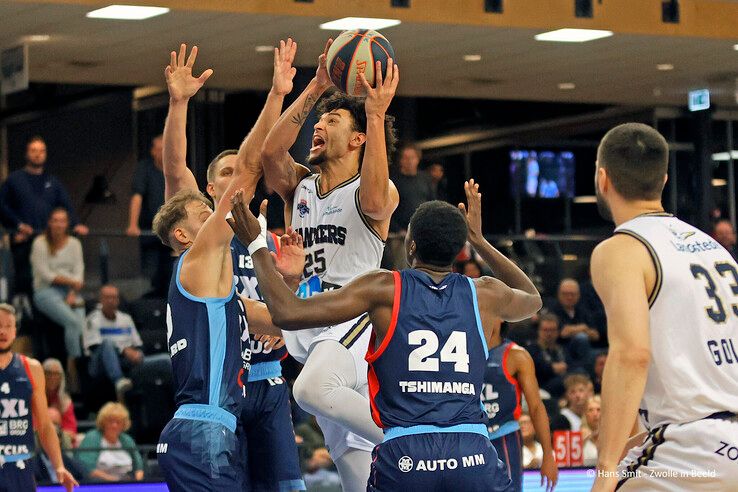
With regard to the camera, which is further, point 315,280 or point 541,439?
point 541,439

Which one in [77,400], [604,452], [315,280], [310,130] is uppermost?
[310,130]

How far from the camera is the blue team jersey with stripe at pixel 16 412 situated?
912 centimetres

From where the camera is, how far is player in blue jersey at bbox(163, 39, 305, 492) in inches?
257

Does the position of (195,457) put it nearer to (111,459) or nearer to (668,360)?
(668,360)

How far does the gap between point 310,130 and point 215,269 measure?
9272 millimetres

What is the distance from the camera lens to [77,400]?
13.4 m

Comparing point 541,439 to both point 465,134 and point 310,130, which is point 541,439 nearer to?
point 310,130

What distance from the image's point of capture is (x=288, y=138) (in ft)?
22.4

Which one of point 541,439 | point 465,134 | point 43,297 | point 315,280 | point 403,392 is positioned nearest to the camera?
point 403,392

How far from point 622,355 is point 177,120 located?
3516 millimetres

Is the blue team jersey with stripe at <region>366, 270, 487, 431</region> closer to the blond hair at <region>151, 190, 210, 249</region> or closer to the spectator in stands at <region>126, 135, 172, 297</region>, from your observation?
the blond hair at <region>151, 190, 210, 249</region>

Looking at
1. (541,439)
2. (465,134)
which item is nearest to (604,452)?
(541,439)

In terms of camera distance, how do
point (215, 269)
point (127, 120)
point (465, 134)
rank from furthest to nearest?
point (465, 134) → point (127, 120) → point (215, 269)

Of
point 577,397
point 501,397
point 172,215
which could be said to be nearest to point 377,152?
point 172,215
